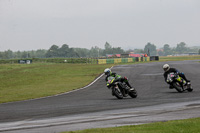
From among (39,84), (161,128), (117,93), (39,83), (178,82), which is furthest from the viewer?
(39,83)

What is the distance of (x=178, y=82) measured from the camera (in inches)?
831

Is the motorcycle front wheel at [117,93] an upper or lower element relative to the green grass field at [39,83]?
upper

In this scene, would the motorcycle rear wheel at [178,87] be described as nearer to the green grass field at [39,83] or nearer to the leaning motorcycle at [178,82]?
the leaning motorcycle at [178,82]

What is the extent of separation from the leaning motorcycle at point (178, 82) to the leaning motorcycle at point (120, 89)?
2804 mm

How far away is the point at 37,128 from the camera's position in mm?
10773

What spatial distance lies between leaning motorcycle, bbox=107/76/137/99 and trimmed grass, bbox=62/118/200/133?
29.0 ft

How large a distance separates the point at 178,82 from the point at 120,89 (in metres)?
3.60

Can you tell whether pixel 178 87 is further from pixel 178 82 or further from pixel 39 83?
pixel 39 83

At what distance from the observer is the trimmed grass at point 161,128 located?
29.5 ft

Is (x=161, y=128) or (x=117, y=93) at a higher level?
(x=161, y=128)

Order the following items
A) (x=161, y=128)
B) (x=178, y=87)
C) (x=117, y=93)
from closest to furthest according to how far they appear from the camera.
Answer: (x=161, y=128) < (x=117, y=93) < (x=178, y=87)

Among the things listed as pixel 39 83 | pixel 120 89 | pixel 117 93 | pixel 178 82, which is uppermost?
pixel 178 82

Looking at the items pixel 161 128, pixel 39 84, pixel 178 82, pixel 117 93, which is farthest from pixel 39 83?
pixel 161 128

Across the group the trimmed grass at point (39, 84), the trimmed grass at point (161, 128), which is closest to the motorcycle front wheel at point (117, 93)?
the trimmed grass at point (39, 84)
